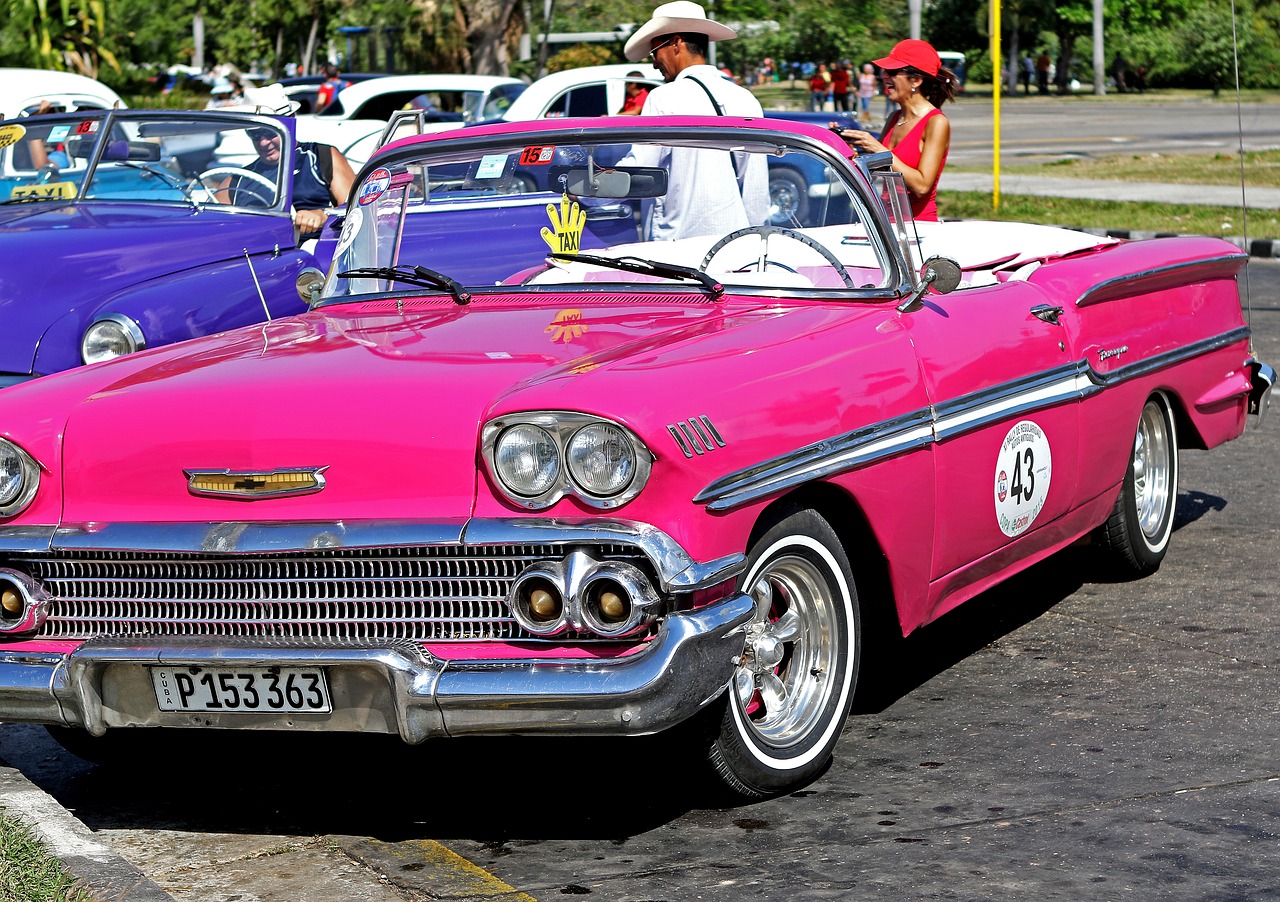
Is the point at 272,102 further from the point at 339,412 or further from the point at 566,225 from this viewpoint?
the point at 339,412

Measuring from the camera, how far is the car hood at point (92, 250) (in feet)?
23.2

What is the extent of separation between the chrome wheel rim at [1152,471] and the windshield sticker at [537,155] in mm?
2410

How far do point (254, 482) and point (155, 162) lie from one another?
5337mm

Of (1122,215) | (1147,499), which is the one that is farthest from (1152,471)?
(1122,215)

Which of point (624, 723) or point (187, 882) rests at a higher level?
point (624, 723)

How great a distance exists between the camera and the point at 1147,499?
646 centimetres

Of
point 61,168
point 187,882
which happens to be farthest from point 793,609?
point 61,168

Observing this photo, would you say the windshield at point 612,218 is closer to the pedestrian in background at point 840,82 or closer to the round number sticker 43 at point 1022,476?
the round number sticker 43 at point 1022,476

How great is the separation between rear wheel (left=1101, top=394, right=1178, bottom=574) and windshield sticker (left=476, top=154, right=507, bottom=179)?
7.78ft

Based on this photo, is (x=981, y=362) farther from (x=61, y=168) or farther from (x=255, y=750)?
(x=61, y=168)

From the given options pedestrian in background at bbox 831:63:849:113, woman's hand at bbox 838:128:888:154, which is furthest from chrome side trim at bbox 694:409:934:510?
pedestrian in background at bbox 831:63:849:113

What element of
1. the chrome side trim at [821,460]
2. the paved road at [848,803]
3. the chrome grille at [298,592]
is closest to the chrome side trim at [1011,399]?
the chrome side trim at [821,460]

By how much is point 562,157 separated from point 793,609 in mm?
1640

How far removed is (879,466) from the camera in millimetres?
4359
